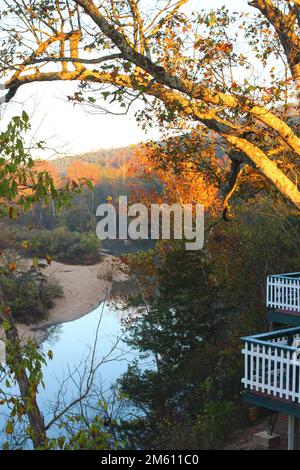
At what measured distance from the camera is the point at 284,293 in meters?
13.0

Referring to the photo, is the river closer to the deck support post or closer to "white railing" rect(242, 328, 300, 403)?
the deck support post

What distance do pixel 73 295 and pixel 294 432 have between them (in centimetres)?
2718

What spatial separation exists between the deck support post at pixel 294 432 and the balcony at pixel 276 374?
578 millimetres

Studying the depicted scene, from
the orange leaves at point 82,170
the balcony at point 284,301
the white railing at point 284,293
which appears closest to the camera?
the balcony at point 284,301

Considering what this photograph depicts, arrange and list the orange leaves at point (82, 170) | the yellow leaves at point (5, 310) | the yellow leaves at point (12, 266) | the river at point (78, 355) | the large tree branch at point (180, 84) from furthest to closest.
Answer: the orange leaves at point (82, 170) < the river at point (78, 355) < the large tree branch at point (180, 84) < the yellow leaves at point (5, 310) < the yellow leaves at point (12, 266)

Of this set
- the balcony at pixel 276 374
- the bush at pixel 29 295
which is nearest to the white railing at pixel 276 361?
the balcony at pixel 276 374

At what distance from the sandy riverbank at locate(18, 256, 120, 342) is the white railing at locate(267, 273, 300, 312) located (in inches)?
564

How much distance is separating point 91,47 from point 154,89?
1030 millimetres

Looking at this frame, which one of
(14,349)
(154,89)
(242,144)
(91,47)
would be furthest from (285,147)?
(14,349)

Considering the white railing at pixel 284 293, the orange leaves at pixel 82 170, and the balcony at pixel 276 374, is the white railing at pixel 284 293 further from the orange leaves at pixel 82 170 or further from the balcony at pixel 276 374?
the orange leaves at pixel 82 170

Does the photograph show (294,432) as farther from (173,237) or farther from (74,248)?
(74,248)

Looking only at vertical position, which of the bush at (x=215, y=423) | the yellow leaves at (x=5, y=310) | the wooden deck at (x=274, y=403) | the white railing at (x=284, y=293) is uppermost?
the yellow leaves at (x=5, y=310)

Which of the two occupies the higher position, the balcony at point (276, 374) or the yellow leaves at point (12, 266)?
the yellow leaves at point (12, 266)

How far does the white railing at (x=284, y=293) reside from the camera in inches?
495
